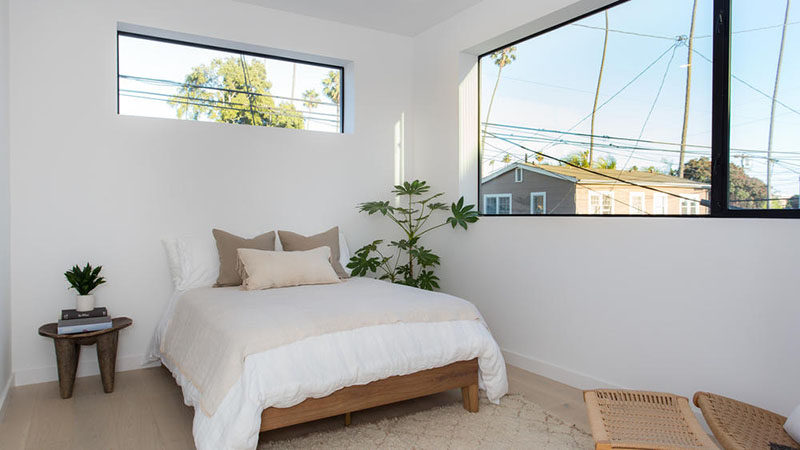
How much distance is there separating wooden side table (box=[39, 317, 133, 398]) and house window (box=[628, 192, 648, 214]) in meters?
3.10

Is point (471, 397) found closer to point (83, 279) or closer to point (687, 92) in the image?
point (687, 92)

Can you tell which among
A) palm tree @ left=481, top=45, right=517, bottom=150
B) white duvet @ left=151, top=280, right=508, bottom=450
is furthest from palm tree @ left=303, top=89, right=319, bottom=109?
white duvet @ left=151, top=280, right=508, bottom=450

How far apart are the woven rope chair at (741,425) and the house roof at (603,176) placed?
1.11 meters

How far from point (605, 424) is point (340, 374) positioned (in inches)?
42.8

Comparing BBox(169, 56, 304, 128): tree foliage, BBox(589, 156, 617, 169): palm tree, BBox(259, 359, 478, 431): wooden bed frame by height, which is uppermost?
BBox(169, 56, 304, 128): tree foliage

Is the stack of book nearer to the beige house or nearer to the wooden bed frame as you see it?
the wooden bed frame

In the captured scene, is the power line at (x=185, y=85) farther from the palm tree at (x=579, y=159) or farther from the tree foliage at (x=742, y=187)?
the tree foliage at (x=742, y=187)

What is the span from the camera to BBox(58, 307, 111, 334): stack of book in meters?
3.08

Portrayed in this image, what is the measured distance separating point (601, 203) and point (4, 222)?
3.54 metres

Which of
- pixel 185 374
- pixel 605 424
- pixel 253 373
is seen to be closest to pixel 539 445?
pixel 605 424

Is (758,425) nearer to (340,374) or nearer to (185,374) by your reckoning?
(340,374)

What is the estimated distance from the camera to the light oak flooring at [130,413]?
2506 millimetres

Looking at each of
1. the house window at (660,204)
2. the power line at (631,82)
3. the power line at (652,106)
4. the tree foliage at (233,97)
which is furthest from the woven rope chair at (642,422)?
the tree foliage at (233,97)

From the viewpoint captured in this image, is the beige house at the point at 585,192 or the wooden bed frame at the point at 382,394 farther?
the beige house at the point at 585,192
